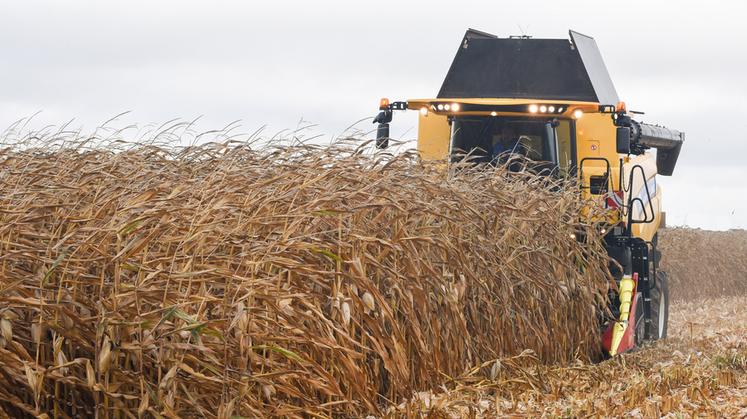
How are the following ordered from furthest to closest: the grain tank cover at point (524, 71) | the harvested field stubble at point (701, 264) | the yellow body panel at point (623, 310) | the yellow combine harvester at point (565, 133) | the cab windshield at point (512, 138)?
the harvested field stubble at point (701, 264) < the grain tank cover at point (524, 71) < the cab windshield at point (512, 138) < the yellow combine harvester at point (565, 133) < the yellow body panel at point (623, 310)

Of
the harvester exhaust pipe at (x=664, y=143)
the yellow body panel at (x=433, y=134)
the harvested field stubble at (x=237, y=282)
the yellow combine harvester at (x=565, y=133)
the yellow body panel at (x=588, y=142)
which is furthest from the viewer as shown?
the harvester exhaust pipe at (x=664, y=143)

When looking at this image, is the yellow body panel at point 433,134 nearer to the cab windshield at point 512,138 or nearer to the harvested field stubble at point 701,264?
the cab windshield at point 512,138

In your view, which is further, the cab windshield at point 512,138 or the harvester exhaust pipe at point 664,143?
the harvester exhaust pipe at point 664,143

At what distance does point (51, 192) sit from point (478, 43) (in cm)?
819

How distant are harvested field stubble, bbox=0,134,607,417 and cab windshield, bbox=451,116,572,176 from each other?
328 centimetres

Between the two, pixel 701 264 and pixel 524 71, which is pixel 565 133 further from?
pixel 701 264

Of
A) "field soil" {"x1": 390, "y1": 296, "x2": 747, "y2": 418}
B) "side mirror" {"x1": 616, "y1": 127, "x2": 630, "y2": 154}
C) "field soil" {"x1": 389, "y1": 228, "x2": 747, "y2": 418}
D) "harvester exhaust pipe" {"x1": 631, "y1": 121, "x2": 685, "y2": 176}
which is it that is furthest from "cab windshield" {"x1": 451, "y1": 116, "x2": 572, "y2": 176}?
"harvester exhaust pipe" {"x1": 631, "y1": 121, "x2": 685, "y2": 176}

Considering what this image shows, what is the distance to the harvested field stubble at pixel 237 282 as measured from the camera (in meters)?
4.52

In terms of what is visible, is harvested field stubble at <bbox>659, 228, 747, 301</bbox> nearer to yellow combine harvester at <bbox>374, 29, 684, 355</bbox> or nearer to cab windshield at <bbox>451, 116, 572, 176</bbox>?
yellow combine harvester at <bbox>374, 29, 684, 355</bbox>

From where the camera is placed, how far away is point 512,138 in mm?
10648

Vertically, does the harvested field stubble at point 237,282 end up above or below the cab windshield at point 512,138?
below

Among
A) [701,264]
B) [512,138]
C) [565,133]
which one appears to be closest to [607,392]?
[512,138]

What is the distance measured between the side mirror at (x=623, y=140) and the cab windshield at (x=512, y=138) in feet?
1.72

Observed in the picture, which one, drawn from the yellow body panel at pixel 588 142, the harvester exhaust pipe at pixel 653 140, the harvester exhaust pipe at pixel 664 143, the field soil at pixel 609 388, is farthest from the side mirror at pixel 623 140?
the harvester exhaust pipe at pixel 664 143
